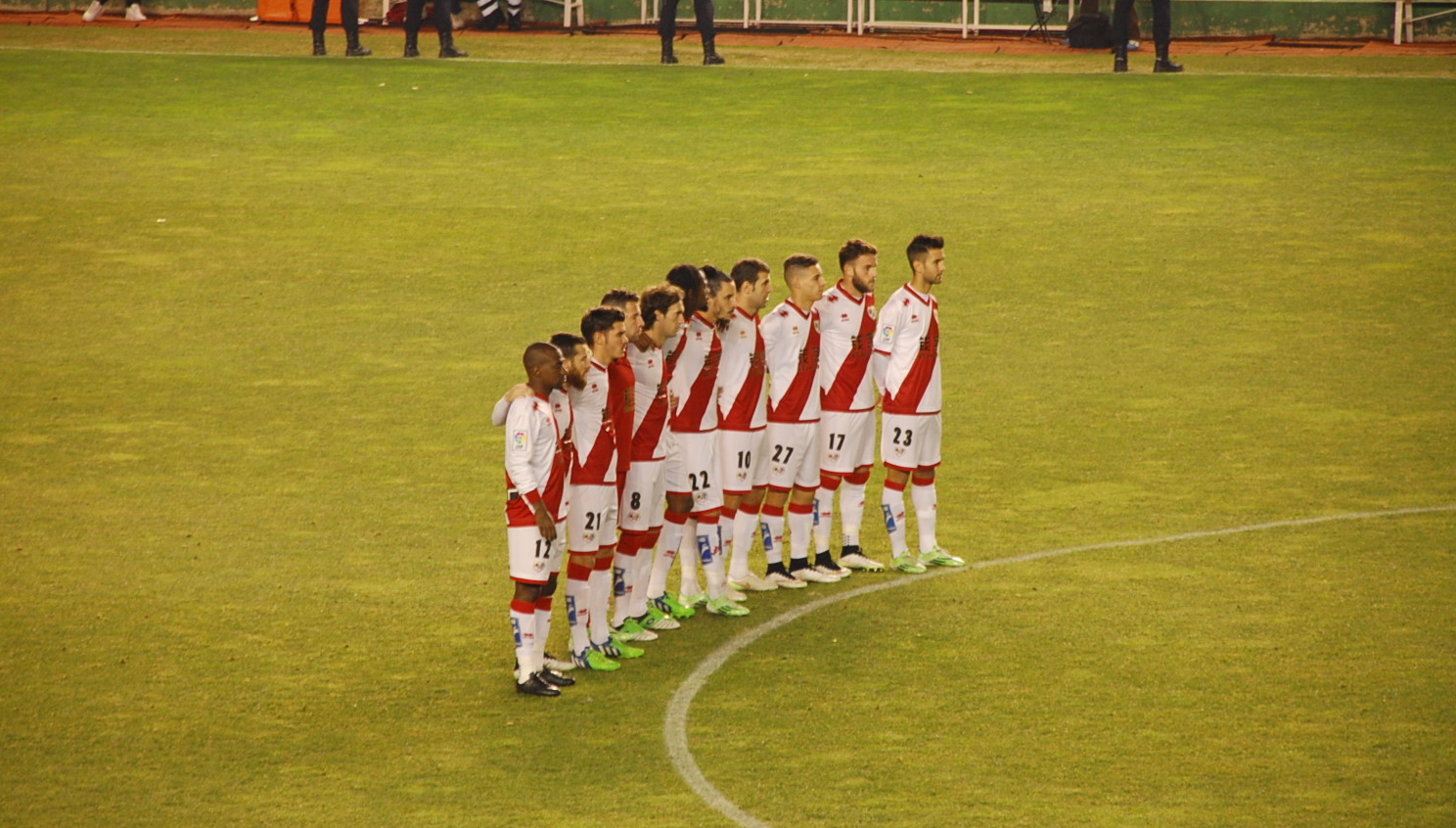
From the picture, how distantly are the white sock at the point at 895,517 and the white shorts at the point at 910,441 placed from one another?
177mm

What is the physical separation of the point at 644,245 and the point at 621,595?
1043cm

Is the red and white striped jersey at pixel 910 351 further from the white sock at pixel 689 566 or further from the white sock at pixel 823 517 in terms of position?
the white sock at pixel 689 566

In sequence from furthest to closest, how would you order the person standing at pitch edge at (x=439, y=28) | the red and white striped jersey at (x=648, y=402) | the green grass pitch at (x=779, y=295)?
the person standing at pitch edge at (x=439, y=28) < the red and white striped jersey at (x=648, y=402) < the green grass pitch at (x=779, y=295)

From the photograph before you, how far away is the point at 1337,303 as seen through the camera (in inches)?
723

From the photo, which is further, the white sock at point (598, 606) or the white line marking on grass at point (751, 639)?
the white sock at point (598, 606)

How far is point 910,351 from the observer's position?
11211 mm

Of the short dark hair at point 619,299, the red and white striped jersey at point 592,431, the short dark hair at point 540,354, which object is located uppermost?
the short dark hair at point 619,299

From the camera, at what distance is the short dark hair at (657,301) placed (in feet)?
32.1

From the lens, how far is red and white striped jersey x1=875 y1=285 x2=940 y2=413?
11.2 metres

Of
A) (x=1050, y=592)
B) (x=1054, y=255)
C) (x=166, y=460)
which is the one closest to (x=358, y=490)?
(x=166, y=460)

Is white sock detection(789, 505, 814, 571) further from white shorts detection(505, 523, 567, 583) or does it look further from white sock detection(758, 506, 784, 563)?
white shorts detection(505, 523, 567, 583)

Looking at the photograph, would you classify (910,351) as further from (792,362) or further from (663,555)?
(663,555)

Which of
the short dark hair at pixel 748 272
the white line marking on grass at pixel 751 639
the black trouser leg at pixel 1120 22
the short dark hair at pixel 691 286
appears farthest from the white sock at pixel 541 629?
the black trouser leg at pixel 1120 22

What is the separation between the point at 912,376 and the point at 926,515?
0.94 meters
